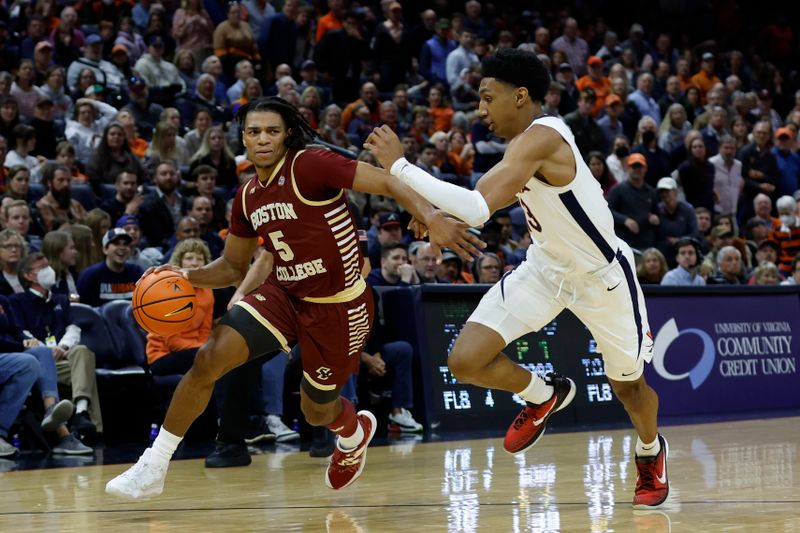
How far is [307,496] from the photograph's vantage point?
669cm

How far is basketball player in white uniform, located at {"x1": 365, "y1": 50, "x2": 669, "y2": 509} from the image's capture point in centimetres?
583

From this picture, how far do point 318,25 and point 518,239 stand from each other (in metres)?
5.60

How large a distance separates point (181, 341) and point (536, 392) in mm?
4124

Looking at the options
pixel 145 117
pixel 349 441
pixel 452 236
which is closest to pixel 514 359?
pixel 349 441

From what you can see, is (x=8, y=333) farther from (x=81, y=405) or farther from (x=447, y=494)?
(x=447, y=494)

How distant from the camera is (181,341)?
387 inches

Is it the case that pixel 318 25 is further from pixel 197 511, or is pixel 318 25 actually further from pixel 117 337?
pixel 197 511

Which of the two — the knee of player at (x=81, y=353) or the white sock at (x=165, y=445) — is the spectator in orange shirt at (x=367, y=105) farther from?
the white sock at (x=165, y=445)

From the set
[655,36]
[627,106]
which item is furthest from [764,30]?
[627,106]

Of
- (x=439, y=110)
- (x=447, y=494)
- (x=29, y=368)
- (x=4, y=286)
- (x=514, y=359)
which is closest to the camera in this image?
(x=447, y=494)

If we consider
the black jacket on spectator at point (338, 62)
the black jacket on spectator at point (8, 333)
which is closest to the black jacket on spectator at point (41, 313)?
the black jacket on spectator at point (8, 333)

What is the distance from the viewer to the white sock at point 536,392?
650cm

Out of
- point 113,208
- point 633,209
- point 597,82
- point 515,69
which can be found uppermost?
point 597,82

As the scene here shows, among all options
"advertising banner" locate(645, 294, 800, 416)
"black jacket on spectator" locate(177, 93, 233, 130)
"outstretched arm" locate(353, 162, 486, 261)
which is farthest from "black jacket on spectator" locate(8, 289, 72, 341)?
"black jacket on spectator" locate(177, 93, 233, 130)
